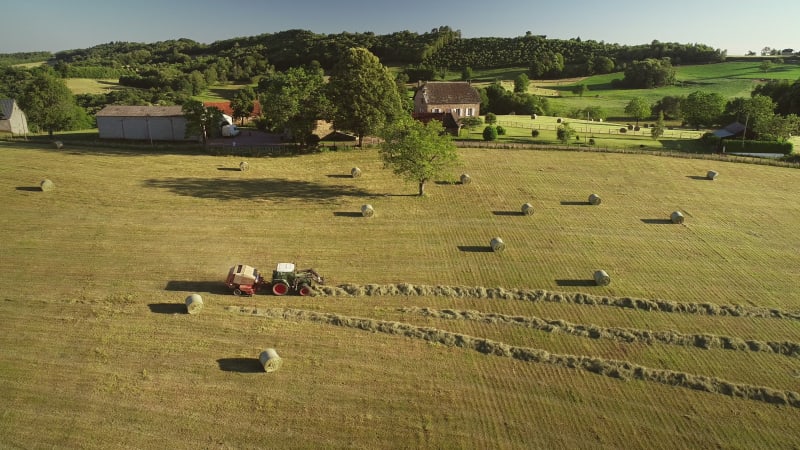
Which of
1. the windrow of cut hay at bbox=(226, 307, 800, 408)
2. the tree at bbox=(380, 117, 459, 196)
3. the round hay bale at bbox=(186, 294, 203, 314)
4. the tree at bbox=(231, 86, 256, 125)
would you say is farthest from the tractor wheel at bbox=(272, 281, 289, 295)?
the tree at bbox=(231, 86, 256, 125)

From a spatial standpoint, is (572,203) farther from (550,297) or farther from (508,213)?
(550,297)

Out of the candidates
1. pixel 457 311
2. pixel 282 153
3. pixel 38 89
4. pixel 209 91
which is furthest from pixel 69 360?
pixel 209 91

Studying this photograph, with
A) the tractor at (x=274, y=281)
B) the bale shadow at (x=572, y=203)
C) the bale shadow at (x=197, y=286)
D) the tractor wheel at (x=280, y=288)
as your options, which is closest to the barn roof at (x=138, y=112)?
the bale shadow at (x=197, y=286)

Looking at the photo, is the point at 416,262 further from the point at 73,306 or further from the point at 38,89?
the point at 38,89

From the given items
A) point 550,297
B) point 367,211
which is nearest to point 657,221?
point 550,297

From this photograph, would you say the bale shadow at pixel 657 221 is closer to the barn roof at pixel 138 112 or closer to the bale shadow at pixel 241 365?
the bale shadow at pixel 241 365

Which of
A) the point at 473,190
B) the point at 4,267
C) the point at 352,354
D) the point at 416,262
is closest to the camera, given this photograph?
the point at 352,354
